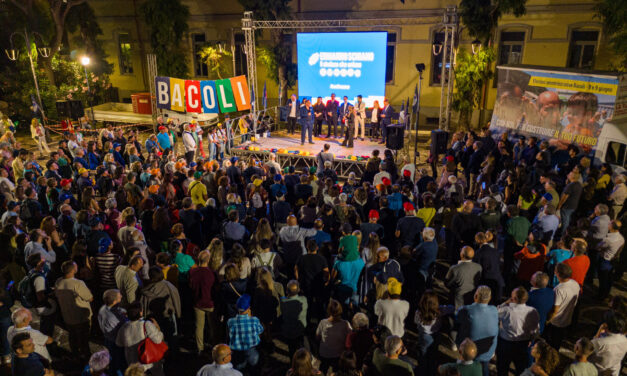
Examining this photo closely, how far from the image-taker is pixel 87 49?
75.6 ft

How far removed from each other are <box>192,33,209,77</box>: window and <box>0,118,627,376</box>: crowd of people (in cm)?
1544

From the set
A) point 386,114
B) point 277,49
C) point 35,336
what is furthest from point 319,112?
point 35,336

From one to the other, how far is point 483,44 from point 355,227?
40.6 ft

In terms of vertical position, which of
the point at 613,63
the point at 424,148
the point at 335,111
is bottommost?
the point at 424,148

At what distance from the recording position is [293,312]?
500 cm

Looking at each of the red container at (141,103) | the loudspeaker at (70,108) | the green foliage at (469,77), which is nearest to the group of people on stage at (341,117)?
the green foliage at (469,77)

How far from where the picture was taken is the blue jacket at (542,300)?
197 inches

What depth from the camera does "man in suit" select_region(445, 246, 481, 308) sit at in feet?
17.7

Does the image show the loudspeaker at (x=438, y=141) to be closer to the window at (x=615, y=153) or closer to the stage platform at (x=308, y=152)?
the stage platform at (x=308, y=152)

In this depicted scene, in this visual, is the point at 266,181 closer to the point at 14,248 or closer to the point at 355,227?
the point at 355,227

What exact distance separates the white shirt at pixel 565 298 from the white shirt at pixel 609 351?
0.78 metres

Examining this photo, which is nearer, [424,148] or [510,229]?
[510,229]

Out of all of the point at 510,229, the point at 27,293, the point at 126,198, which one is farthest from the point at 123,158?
the point at 510,229

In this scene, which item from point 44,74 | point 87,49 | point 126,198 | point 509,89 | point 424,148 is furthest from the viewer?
point 87,49
